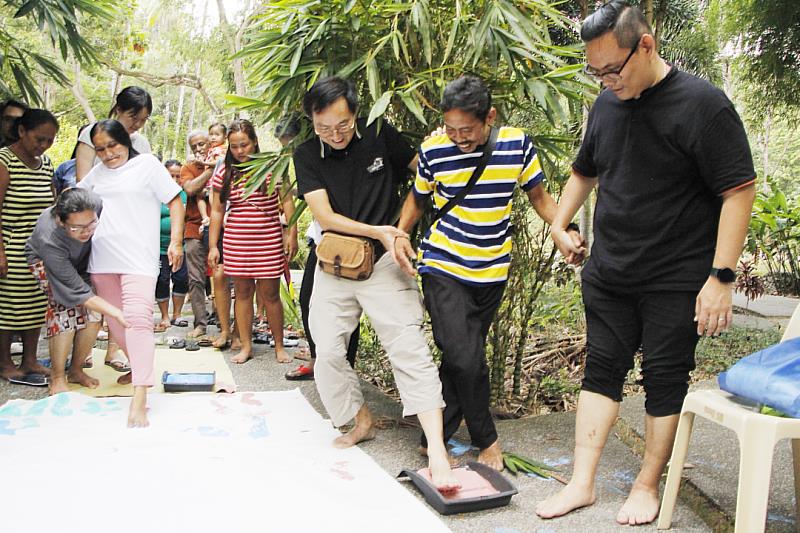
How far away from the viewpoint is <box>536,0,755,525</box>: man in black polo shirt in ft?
7.72

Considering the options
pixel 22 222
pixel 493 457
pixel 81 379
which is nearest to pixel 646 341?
pixel 493 457

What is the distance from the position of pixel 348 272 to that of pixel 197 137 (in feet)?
13.2

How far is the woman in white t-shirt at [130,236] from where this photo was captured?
12.4ft

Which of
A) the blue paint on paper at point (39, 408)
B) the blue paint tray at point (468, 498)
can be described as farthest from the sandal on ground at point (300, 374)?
the blue paint tray at point (468, 498)

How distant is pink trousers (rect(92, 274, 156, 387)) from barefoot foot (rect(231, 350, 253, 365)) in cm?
121

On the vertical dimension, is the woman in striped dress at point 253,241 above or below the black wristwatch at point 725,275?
below

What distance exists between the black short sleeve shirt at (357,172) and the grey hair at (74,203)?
112cm

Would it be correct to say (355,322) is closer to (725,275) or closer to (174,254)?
(174,254)

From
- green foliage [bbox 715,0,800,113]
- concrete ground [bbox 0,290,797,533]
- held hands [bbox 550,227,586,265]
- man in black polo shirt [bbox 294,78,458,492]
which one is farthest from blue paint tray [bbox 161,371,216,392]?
green foliage [bbox 715,0,800,113]

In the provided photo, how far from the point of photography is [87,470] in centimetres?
306

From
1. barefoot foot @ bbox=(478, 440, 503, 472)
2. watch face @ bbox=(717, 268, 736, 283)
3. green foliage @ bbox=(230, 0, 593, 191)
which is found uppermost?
green foliage @ bbox=(230, 0, 593, 191)

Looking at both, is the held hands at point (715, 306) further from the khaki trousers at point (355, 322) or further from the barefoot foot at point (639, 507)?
the khaki trousers at point (355, 322)

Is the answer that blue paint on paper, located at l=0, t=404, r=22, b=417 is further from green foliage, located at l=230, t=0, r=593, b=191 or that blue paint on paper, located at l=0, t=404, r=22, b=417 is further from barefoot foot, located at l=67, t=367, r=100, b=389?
green foliage, located at l=230, t=0, r=593, b=191

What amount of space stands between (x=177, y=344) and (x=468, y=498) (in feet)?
11.4
